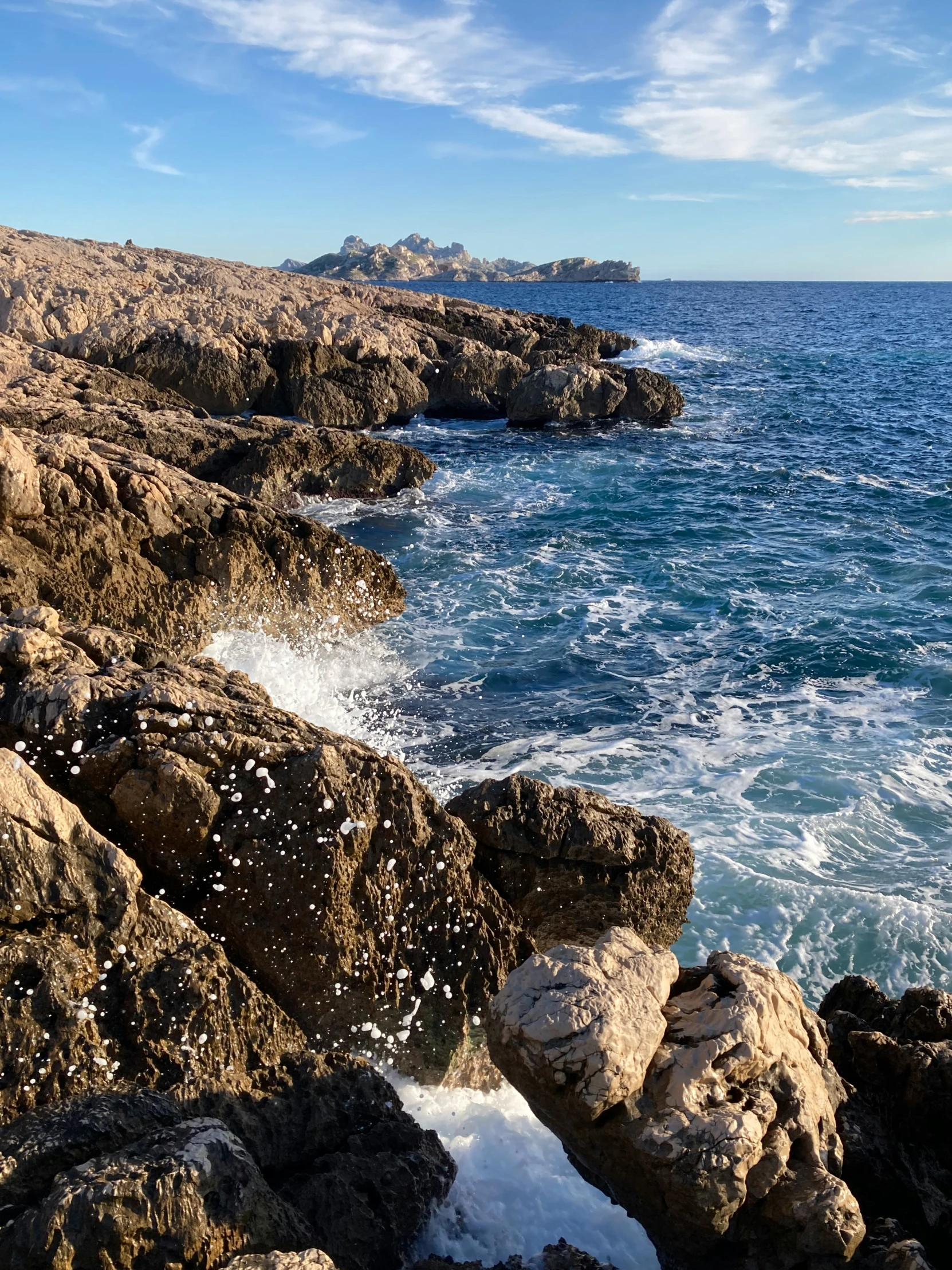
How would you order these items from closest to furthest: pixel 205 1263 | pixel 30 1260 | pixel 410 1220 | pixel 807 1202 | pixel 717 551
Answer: pixel 30 1260
pixel 205 1263
pixel 807 1202
pixel 410 1220
pixel 717 551

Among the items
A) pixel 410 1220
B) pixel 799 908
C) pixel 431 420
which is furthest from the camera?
pixel 431 420

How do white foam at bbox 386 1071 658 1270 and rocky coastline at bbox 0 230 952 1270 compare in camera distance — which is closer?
rocky coastline at bbox 0 230 952 1270

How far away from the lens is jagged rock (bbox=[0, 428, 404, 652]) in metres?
9.99

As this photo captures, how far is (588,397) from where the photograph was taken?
30.4 metres

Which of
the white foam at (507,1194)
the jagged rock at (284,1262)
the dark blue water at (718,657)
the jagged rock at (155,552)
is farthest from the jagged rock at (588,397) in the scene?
the jagged rock at (284,1262)

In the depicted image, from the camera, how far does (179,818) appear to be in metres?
5.05

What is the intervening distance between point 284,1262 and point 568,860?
9.65ft

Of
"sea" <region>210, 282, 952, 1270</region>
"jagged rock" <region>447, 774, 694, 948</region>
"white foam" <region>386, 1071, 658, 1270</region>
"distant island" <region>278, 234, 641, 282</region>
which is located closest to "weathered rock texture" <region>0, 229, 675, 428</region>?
"sea" <region>210, 282, 952, 1270</region>

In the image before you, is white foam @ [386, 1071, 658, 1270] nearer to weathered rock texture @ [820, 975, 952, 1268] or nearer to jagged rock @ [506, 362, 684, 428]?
weathered rock texture @ [820, 975, 952, 1268]

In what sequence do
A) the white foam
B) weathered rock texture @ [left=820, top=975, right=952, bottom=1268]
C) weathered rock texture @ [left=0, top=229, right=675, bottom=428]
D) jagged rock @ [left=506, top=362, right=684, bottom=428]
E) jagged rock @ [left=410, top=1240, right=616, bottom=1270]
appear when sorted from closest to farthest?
jagged rock @ [left=410, top=1240, right=616, bottom=1270]
weathered rock texture @ [left=820, top=975, right=952, bottom=1268]
the white foam
weathered rock texture @ [left=0, top=229, right=675, bottom=428]
jagged rock @ [left=506, top=362, right=684, bottom=428]

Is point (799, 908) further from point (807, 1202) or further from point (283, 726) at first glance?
point (283, 726)

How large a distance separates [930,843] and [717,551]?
1006 cm

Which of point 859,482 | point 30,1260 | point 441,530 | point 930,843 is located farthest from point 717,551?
point 30,1260

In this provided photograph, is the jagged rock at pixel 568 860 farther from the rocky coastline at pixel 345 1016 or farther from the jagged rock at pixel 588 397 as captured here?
the jagged rock at pixel 588 397
